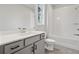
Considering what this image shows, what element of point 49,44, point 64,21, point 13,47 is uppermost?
point 64,21

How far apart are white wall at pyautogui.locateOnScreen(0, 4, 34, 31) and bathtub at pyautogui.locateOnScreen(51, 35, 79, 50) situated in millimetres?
1387

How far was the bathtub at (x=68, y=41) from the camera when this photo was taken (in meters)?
2.83

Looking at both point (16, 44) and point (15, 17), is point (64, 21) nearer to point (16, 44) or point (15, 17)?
point (15, 17)

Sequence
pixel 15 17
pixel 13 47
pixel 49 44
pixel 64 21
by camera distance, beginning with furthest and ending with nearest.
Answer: pixel 64 21 < pixel 49 44 < pixel 15 17 < pixel 13 47

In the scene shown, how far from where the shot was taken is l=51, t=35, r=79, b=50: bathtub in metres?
2.83

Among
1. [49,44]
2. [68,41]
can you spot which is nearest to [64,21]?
[68,41]

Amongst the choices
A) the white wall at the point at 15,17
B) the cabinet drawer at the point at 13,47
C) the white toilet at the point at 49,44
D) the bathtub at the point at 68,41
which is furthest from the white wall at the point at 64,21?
the cabinet drawer at the point at 13,47

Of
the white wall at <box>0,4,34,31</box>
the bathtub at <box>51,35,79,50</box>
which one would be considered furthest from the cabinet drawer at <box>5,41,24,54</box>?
the bathtub at <box>51,35,79,50</box>

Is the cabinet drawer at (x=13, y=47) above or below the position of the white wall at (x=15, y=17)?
below

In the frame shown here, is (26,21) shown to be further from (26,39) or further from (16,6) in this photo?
(26,39)

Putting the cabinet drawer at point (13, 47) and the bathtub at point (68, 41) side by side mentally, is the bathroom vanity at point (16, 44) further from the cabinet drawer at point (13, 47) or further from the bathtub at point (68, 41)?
the bathtub at point (68, 41)

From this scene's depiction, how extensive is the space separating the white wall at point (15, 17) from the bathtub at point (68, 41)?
1.39 meters

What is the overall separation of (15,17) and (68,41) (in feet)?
6.63

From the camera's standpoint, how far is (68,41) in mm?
2994
